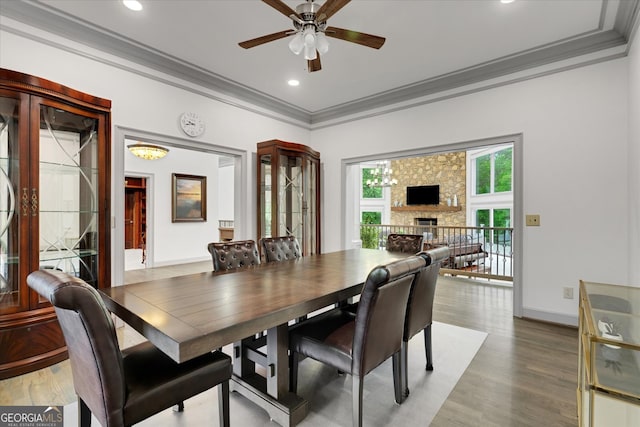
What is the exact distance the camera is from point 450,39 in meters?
2.86

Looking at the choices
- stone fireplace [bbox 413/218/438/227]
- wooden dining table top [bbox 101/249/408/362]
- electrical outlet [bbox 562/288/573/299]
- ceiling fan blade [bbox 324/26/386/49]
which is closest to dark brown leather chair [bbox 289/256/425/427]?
wooden dining table top [bbox 101/249/408/362]

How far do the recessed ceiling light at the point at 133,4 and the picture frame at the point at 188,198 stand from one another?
490 cm

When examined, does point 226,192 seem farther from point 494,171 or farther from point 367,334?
point 367,334

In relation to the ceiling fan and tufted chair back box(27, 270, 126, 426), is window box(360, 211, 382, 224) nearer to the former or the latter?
the ceiling fan

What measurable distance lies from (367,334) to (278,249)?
1.65 metres

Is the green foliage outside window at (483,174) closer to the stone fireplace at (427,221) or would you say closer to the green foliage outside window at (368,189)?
the stone fireplace at (427,221)

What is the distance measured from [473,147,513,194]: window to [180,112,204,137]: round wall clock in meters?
8.04

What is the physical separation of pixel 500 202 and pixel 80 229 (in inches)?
366

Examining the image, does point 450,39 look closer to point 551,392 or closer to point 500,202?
point 551,392

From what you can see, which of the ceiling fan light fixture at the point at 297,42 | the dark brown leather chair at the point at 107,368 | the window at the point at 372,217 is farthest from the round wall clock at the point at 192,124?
Answer: the window at the point at 372,217

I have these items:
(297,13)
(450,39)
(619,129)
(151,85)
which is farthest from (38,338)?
(619,129)

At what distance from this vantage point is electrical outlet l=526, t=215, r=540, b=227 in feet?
10.4

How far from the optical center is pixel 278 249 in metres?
2.99

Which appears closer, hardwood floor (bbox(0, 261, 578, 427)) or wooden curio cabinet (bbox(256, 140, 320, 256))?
hardwood floor (bbox(0, 261, 578, 427))
